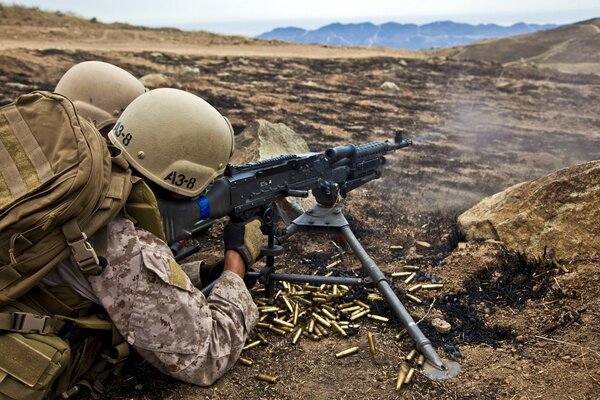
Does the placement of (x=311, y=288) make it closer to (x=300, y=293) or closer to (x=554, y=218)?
(x=300, y=293)

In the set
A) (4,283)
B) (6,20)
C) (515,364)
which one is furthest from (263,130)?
(6,20)

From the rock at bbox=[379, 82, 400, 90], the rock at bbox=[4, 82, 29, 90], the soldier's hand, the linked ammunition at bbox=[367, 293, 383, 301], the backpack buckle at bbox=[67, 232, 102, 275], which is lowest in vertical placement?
the rock at bbox=[379, 82, 400, 90]

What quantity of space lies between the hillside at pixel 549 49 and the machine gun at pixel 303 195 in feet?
97.4

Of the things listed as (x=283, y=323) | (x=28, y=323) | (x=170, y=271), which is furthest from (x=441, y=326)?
(x=28, y=323)

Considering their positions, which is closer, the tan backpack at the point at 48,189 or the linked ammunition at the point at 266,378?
the tan backpack at the point at 48,189

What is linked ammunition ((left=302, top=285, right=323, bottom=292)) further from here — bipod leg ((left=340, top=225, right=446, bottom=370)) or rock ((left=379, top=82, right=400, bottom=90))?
rock ((left=379, top=82, right=400, bottom=90))

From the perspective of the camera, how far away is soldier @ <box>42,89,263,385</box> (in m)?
2.66

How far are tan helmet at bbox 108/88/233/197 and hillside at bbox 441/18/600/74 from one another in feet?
103

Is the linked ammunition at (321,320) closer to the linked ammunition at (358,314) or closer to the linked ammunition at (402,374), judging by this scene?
the linked ammunition at (358,314)

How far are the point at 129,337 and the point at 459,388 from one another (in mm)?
2031

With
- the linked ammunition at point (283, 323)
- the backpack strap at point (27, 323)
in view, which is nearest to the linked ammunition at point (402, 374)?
the linked ammunition at point (283, 323)

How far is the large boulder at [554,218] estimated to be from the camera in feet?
15.8

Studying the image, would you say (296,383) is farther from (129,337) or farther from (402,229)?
(402,229)

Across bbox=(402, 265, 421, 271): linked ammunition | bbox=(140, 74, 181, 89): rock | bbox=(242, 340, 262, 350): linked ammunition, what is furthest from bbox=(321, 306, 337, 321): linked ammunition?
bbox=(140, 74, 181, 89): rock
